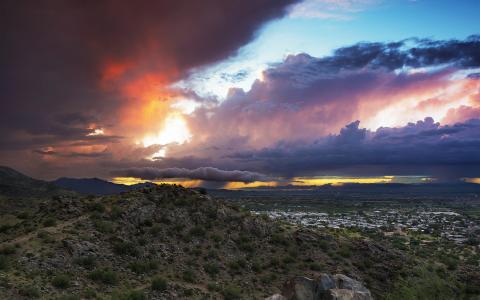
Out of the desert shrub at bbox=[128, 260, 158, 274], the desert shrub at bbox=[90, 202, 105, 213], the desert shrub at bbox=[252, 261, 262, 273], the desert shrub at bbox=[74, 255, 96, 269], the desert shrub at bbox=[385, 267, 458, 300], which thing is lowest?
the desert shrub at bbox=[385, 267, 458, 300]

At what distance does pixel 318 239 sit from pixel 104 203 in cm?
3054

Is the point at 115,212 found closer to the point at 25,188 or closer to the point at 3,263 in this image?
the point at 3,263

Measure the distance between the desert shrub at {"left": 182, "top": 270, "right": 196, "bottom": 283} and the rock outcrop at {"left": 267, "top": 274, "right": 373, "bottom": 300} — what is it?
1093 centimetres

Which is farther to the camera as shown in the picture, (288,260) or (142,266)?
(288,260)

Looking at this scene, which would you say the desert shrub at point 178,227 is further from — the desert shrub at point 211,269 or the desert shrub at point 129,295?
the desert shrub at point 129,295

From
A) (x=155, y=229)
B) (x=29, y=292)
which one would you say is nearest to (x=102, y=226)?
(x=155, y=229)

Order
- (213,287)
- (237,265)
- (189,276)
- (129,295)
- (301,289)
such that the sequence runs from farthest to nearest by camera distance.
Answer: (237,265), (189,276), (213,287), (129,295), (301,289)

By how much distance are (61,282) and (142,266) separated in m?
8.54

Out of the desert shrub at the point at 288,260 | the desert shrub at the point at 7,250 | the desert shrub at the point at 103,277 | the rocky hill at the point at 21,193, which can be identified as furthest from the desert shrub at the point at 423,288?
the rocky hill at the point at 21,193

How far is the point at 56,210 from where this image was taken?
47.0m

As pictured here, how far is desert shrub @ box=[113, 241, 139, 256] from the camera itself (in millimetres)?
39312

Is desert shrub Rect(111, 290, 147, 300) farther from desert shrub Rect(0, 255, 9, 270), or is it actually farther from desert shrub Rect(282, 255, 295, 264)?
desert shrub Rect(282, 255, 295, 264)

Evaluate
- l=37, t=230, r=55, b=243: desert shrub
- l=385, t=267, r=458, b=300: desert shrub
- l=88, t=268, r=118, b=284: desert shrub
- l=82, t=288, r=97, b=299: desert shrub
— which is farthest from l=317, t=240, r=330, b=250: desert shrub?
l=37, t=230, r=55, b=243: desert shrub

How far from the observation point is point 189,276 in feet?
125
